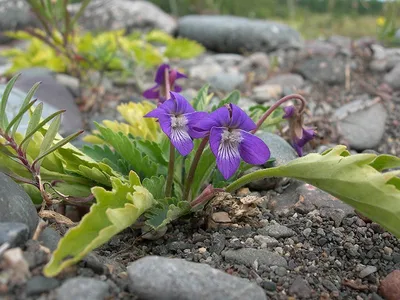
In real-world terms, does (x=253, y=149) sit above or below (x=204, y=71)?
above

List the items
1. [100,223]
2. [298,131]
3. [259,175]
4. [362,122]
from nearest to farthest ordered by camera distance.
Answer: [100,223], [259,175], [298,131], [362,122]

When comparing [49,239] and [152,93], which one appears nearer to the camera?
[49,239]

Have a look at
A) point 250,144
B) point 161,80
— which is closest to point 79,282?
point 250,144

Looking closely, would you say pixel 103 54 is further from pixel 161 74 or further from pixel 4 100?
pixel 4 100

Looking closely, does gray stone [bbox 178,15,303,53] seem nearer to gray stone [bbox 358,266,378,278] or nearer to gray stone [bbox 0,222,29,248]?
gray stone [bbox 358,266,378,278]

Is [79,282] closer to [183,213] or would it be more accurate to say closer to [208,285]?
[208,285]

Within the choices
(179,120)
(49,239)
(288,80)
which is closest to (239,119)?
(179,120)

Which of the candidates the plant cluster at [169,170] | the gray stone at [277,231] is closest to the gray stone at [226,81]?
the plant cluster at [169,170]
